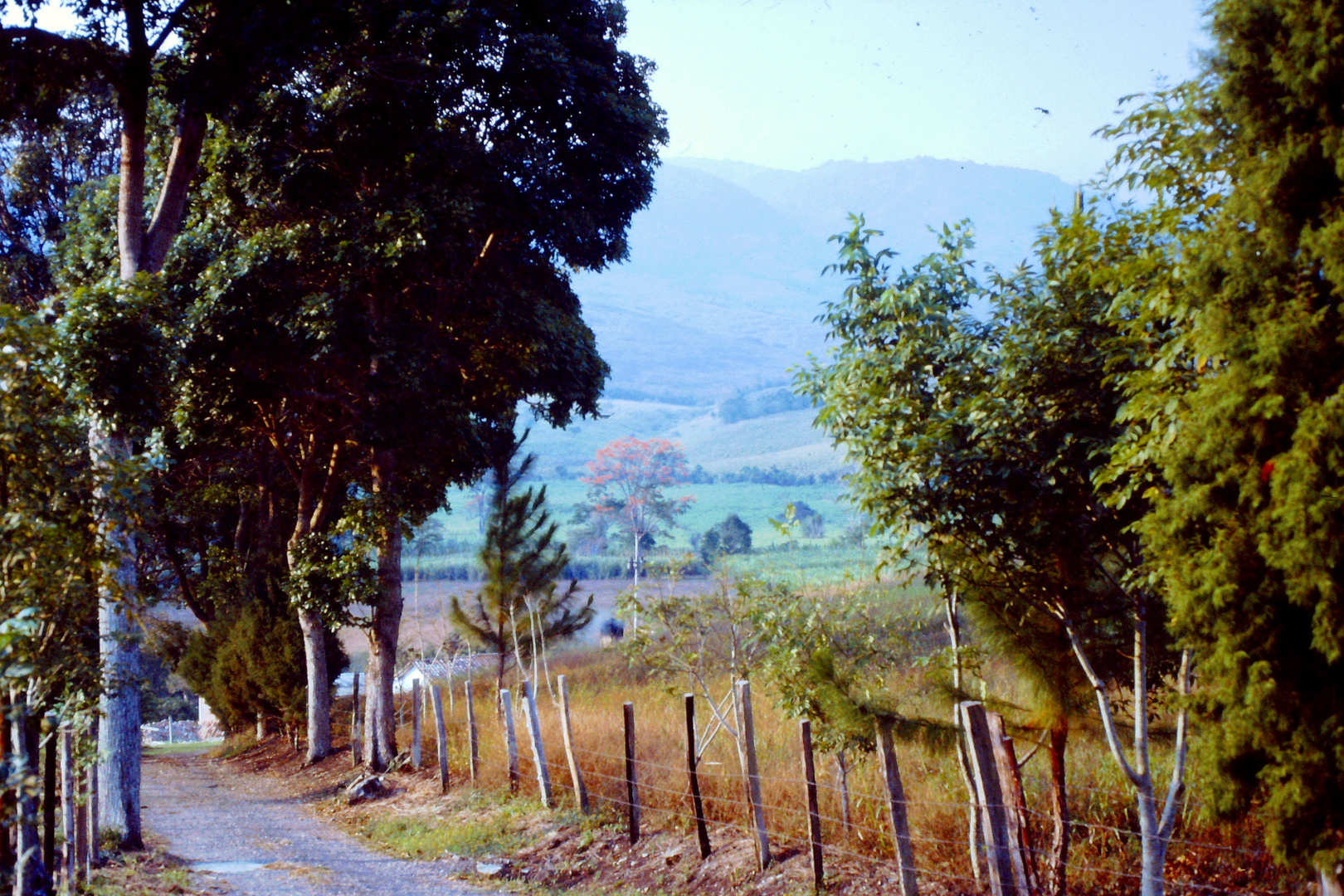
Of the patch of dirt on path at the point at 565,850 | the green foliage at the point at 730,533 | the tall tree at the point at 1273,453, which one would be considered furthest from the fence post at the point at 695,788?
the green foliage at the point at 730,533

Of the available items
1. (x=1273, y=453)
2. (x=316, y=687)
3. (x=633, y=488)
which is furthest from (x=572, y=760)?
(x=633, y=488)

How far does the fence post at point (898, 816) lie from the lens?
20.5 ft

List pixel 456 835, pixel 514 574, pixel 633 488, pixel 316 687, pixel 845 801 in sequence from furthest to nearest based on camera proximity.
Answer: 1. pixel 633 488
2. pixel 514 574
3. pixel 316 687
4. pixel 456 835
5. pixel 845 801

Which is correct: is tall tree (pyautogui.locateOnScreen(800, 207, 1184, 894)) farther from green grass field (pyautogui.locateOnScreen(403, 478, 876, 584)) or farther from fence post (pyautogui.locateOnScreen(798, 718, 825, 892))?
green grass field (pyautogui.locateOnScreen(403, 478, 876, 584))

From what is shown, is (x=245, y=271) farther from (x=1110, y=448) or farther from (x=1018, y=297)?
(x=1110, y=448)

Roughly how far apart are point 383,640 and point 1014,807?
429 inches

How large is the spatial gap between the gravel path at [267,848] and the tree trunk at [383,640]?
1358mm

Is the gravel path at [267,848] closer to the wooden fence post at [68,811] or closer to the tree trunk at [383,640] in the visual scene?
the tree trunk at [383,640]

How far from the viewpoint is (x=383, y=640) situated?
14508 mm

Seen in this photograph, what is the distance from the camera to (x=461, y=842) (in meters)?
10.2

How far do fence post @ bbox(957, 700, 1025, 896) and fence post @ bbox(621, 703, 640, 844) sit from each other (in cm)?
412

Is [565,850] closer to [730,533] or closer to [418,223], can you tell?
[418,223]

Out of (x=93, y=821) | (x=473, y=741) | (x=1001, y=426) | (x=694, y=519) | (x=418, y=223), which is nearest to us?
(x=1001, y=426)

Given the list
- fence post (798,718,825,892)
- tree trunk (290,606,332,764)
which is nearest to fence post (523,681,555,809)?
fence post (798,718,825,892)
